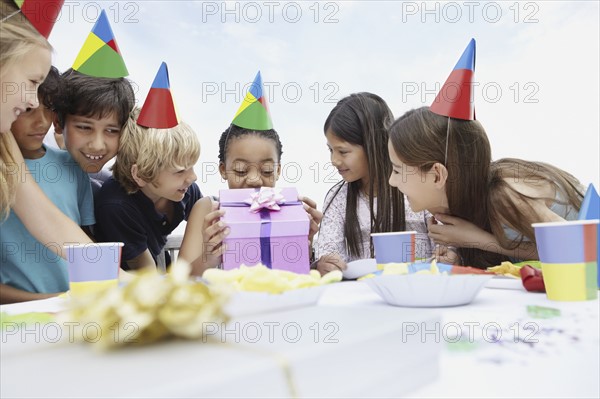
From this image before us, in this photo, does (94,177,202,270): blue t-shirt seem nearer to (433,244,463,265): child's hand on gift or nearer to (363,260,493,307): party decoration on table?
(433,244,463,265): child's hand on gift

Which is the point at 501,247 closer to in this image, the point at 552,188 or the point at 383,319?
the point at 552,188

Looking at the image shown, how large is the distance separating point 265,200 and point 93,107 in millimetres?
549

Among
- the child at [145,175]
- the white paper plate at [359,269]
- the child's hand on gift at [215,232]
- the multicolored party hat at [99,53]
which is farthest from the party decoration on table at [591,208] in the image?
the multicolored party hat at [99,53]

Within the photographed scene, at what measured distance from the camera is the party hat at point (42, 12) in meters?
1.02

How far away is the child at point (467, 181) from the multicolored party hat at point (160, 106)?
1.96 feet

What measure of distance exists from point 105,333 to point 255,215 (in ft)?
2.52

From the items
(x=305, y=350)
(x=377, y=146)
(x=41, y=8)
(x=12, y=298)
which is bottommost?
(x=12, y=298)

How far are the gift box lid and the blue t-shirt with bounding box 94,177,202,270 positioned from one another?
36 centimetres

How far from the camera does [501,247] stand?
3.87 ft

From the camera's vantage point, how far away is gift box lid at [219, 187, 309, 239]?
3.40 feet

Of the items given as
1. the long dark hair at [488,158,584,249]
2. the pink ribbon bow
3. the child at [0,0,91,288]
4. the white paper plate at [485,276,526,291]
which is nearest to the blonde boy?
the child at [0,0,91,288]

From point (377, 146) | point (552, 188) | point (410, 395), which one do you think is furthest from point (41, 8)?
point (552, 188)

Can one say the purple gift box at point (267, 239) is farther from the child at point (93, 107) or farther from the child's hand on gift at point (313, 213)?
the child at point (93, 107)

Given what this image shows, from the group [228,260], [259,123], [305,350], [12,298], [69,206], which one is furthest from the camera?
[259,123]
